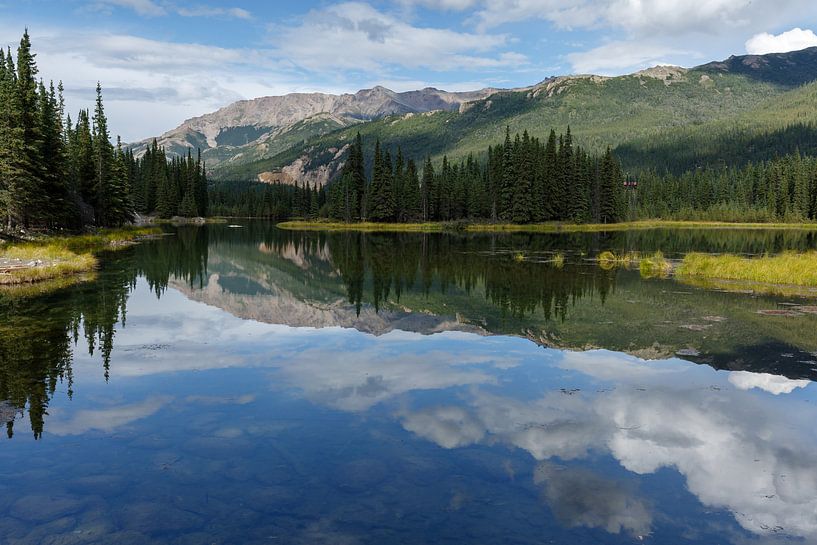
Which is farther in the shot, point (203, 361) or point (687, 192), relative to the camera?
point (687, 192)

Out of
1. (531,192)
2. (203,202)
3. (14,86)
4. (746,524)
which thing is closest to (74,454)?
(746,524)

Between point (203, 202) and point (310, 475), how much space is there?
200 metres

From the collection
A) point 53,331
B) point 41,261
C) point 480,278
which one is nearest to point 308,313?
point 53,331

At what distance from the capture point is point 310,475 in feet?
35.1

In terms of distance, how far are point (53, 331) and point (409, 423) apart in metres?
17.2

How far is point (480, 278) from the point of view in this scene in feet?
138

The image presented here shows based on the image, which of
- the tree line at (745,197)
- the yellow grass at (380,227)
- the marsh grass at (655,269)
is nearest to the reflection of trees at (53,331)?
the marsh grass at (655,269)

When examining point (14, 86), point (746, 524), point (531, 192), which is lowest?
point (746, 524)

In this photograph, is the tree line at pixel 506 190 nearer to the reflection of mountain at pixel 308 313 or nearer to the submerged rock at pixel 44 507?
the reflection of mountain at pixel 308 313

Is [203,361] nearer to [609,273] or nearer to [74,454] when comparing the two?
[74,454]

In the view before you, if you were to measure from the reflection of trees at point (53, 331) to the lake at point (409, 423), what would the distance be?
138 mm

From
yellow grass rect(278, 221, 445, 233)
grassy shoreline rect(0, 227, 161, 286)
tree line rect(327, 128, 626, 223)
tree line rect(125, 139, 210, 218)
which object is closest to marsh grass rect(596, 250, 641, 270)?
grassy shoreline rect(0, 227, 161, 286)

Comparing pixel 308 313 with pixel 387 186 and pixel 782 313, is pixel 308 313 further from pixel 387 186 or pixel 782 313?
pixel 387 186

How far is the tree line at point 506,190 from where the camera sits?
12625 cm
